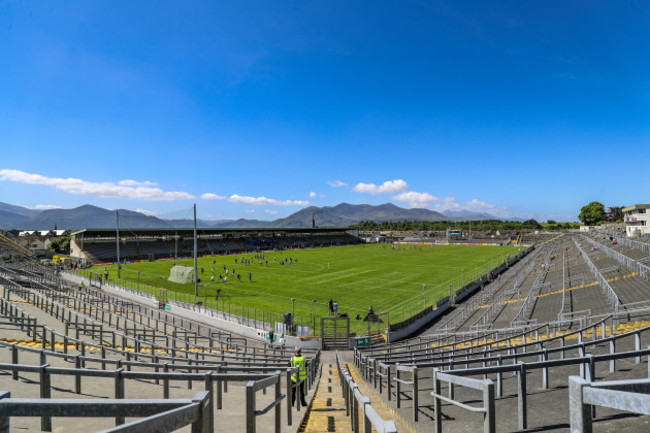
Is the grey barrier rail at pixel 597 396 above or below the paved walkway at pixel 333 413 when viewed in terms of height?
above

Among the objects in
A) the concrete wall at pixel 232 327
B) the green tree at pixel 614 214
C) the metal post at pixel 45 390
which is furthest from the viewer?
the green tree at pixel 614 214

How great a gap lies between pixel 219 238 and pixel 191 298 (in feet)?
225

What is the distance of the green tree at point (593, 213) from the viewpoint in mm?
154500

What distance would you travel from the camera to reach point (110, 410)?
220 centimetres

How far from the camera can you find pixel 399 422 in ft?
20.4

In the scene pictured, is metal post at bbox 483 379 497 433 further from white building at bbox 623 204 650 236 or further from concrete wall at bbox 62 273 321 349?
white building at bbox 623 204 650 236

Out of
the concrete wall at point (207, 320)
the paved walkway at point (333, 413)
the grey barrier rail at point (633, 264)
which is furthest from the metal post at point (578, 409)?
the grey barrier rail at point (633, 264)

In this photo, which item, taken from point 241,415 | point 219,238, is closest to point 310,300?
point 241,415

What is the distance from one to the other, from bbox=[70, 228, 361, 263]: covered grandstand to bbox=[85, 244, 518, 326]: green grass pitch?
1191 cm

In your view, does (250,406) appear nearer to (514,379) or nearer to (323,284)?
(514,379)

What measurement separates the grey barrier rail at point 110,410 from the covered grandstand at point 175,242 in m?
68.9

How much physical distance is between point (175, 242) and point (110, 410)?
295ft

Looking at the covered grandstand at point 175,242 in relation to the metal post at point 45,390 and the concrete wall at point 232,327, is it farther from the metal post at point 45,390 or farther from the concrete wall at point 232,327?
the metal post at point 45,390

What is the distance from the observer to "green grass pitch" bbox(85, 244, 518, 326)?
3581cm
